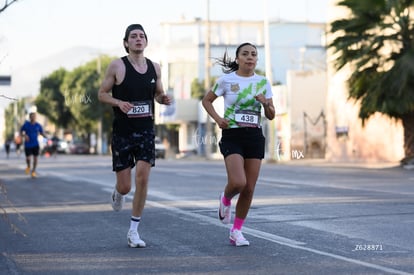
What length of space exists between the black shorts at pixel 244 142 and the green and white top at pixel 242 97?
6cm

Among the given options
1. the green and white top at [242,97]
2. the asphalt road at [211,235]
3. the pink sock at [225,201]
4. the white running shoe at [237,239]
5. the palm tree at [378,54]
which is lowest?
the asphalt road at [211,235]

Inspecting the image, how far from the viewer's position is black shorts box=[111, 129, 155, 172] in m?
9.16

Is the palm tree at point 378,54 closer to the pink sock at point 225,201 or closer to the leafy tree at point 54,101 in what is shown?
the pink sock at point 225,201

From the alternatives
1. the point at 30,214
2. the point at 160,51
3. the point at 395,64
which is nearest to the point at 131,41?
the point at 30,214

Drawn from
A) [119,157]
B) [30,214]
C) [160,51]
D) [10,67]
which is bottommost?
[30,214]

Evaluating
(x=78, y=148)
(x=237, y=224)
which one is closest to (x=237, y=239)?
(x=237, y=224)

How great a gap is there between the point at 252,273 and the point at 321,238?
226 cm

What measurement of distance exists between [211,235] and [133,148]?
4.58ft

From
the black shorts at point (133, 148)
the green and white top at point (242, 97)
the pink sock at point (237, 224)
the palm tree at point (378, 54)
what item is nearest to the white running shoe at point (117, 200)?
the black shorts at point (133, 148)

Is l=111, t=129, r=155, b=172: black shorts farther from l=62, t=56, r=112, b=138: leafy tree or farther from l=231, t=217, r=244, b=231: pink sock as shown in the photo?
l=62, t=56, r=112, b=138: leafy tree

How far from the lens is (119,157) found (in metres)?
9.22

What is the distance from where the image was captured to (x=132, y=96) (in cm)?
917

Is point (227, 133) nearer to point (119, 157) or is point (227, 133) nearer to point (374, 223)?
point (119, 157)

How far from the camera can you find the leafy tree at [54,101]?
3497 inches
